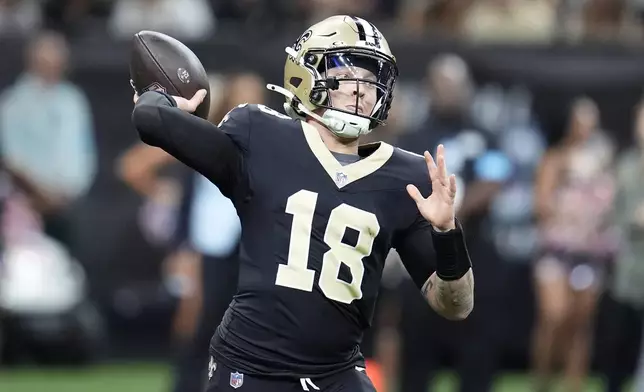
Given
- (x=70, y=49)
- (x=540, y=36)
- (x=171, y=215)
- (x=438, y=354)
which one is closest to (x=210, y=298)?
(x=438, y=354)

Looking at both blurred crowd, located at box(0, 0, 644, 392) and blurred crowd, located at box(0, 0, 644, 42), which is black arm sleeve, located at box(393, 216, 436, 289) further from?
blurred crowd, located at box(0, 0, 644, 42)

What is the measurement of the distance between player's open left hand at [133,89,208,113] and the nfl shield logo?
0.87 meters

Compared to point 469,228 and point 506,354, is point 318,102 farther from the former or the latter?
point 506,354

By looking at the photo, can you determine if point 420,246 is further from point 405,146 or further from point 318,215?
point 405,146

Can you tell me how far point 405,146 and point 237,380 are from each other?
3.91m

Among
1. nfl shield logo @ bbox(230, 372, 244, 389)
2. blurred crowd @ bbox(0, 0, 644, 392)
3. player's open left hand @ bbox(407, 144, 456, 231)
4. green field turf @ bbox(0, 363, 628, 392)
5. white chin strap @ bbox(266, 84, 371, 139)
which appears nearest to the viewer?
player's open left hand @ bbox(407, 144, 456, 231)

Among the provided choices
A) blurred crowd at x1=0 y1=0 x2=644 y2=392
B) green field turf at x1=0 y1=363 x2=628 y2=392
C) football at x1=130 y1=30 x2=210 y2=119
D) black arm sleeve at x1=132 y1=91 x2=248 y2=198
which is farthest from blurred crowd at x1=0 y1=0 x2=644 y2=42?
black arm sleeve at x1=132 y1=91 x2=248 y2=198

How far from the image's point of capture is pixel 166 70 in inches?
182

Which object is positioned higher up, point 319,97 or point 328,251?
point 319,97

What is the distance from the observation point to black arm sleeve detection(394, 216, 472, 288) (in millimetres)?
4387

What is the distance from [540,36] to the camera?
11664mm

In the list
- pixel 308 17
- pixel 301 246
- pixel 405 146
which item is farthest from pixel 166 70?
pixel 308 17

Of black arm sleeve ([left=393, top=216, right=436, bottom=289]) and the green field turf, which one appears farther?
the green field turf

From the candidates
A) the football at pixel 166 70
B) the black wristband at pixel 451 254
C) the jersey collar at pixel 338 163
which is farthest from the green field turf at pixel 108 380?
the black wristband at pixel 451 254
